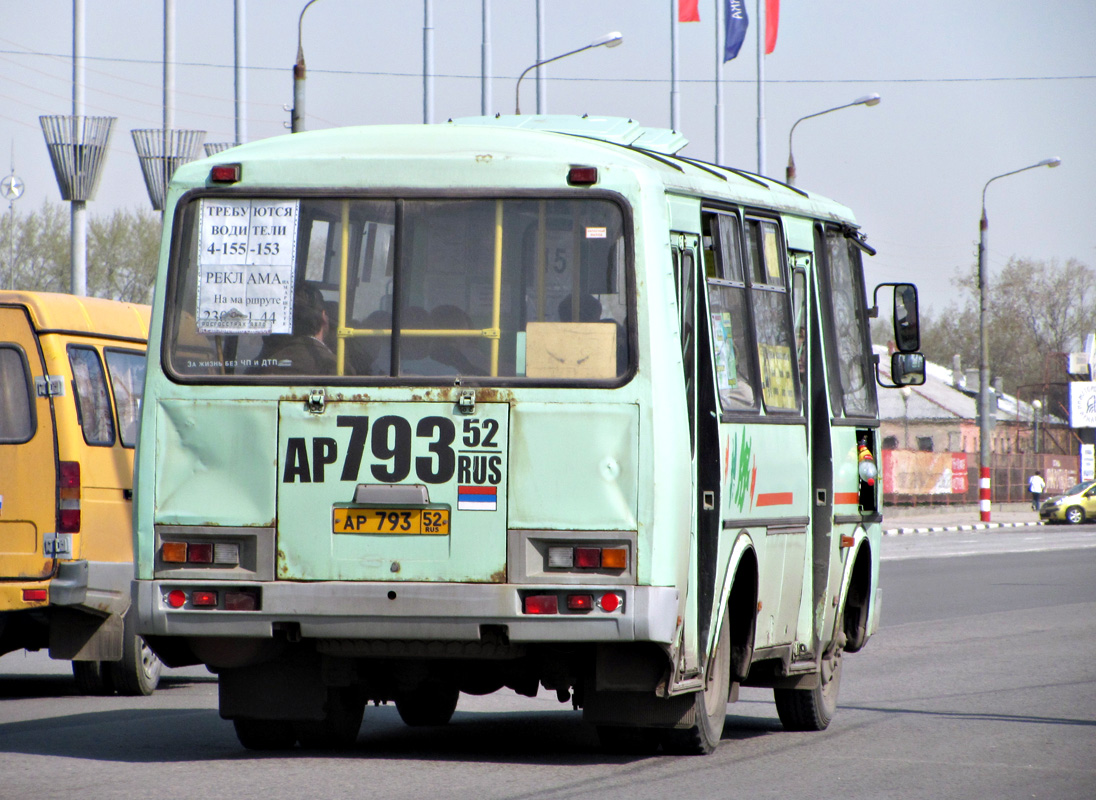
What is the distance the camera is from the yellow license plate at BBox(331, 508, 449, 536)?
7.19 m

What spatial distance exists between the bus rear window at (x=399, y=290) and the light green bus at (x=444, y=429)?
11 mm

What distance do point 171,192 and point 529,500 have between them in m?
2.24

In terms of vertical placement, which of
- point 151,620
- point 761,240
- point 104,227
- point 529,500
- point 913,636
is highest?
point 104,227

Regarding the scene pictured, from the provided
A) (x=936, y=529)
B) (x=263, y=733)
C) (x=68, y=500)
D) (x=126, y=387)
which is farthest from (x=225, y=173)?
(x=936, y=529)

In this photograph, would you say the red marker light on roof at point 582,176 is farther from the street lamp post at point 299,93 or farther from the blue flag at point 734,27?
the blue flag at point 734,27

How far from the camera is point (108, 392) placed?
10859 millimetres

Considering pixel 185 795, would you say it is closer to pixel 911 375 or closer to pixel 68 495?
pixel 68 495

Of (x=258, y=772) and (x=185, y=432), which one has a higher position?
(x=185, y=432)

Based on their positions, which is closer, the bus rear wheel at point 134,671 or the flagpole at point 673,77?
the bus rear wheel at point 134,671

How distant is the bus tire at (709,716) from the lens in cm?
790

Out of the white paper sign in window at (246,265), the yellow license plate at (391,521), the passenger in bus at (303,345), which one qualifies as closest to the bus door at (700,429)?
the yellow license plate at (391,521)

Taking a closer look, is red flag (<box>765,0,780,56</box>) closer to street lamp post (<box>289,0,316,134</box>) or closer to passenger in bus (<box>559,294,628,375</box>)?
street lamp post (<box>289,0,316,134</box>)

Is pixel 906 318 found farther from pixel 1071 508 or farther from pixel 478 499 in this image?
pixel 1071 508

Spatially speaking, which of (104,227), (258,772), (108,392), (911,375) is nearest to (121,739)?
(258,772)
